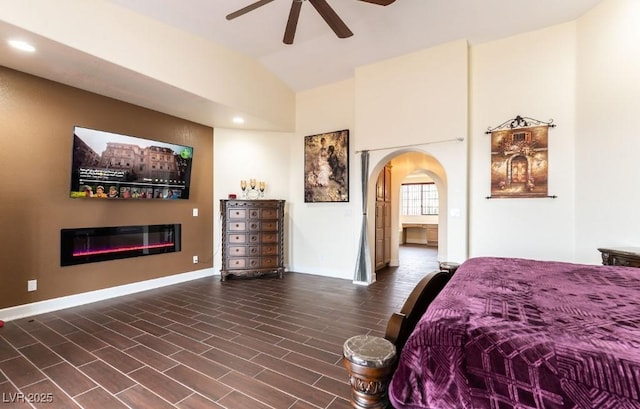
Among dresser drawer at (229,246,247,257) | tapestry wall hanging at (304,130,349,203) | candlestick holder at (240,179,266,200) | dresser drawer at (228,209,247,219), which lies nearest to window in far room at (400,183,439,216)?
tapestry wall hanging at (304,130,349,203)

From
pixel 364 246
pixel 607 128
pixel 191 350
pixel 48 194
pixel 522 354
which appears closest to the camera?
pixel 522 354

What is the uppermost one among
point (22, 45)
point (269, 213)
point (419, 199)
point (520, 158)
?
point (22, 45)

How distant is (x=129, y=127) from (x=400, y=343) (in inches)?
190

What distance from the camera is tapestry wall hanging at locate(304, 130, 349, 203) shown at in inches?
213

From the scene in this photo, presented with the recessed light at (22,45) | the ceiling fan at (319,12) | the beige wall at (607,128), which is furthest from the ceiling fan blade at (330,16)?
the beige wall at (607,128)

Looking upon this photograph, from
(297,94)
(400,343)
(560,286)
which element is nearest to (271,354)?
(400,343)

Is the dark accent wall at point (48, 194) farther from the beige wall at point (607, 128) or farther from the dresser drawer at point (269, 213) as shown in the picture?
the beige wall at point (607, 128)

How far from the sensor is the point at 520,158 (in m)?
4.06

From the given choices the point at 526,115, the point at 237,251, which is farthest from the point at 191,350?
the point at 526,115

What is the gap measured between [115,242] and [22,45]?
2.57m

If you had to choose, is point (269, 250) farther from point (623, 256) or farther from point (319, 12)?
point (623, 256)

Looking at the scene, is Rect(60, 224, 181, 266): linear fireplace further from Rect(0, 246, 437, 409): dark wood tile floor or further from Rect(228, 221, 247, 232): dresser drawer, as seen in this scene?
Rect(228, 221, 247, 232): dresser drawer

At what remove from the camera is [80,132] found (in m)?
3.80

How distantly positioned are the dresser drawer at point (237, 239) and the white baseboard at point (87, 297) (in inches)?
34.9
